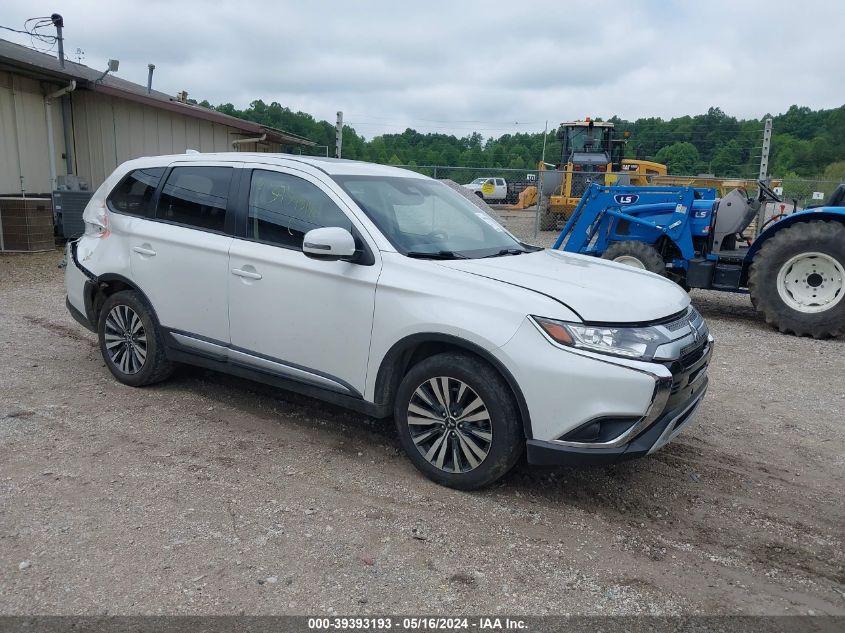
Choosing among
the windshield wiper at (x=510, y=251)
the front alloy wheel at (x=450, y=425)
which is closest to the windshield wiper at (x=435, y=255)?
the windshield wiper at (x=510, y=251)

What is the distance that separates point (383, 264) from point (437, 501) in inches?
55.5

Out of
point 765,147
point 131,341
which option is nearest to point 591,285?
point 131,341

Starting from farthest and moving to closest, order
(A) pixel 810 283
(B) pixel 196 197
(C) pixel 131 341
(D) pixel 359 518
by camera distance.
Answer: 1. (A) pixel 810 283
2. (C) pixel 131 341
3. (B) pixel 196 197
4. (D) pixel 359 518

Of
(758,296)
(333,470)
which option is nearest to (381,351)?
(333,470)

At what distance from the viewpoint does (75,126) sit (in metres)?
15.5

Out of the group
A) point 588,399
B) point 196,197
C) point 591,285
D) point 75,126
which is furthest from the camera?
point 75,126

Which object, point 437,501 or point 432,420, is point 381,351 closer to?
point 432,420

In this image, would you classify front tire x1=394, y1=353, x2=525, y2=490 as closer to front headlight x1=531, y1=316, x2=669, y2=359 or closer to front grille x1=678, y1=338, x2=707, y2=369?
front headlight x1=531, y1=316, x2=669, y2=359

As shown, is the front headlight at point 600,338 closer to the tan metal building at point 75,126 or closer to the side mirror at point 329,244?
the side mirror at point 329,244

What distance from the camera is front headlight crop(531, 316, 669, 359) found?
3.42m

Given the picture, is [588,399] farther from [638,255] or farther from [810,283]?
[638,255]

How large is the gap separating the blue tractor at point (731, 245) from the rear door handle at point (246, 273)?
6560 mm

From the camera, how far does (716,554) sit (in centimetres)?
337

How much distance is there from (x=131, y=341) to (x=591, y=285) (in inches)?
145
